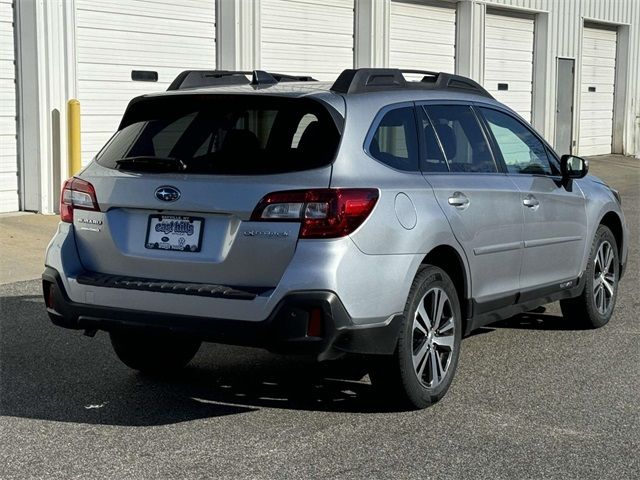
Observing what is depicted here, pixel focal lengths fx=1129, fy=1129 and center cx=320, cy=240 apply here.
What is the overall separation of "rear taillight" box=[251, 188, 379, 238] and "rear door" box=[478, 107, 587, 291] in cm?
184

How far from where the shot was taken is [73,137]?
1284 cm

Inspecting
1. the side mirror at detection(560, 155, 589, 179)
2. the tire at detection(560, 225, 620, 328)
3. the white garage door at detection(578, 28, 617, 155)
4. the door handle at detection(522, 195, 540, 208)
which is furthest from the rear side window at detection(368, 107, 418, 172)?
the white garage door at detection(578, 28, 617, 155)

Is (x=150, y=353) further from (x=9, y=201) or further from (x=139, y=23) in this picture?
(x=139, y=23)

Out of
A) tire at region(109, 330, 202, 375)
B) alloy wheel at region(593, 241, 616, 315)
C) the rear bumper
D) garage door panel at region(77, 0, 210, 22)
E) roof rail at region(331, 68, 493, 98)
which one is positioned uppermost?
garage door panel at region(77, 0, 210, 22)

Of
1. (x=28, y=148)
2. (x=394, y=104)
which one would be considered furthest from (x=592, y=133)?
(x=394, y=104)

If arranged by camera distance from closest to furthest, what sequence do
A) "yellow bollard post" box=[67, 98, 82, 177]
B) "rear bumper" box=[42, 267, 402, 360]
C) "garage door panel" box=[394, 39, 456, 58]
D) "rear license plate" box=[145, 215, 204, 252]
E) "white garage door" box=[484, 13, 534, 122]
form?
"rear bumper" box=[42, 267, 402, 360], "rear license plate" box=[145, 215, 204, 252], "yellow bollard post" box=[67, 98, 82, 177], "garage door panel" box=[394, 39, 456, 58], "white garage door" box=[484, 13, 534, 122]

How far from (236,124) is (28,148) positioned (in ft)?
25.7

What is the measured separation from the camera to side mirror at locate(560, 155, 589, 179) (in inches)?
290

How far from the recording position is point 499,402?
19.6 ft

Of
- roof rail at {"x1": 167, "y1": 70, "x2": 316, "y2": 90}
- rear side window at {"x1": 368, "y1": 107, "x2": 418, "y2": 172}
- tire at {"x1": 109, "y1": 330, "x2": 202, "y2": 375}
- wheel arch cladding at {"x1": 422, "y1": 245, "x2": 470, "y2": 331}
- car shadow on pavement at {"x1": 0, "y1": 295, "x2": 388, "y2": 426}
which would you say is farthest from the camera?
tire at {"x1": 109, "y1": 330, "x2": 202, "y2": 375}

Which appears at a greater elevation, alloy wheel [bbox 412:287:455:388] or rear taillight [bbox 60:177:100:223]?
rear taillight [bbox 60:177:100:223]

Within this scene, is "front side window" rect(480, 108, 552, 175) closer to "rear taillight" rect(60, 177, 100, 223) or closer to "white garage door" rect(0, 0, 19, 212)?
"rear taillight" rect(60, 177, 100, 223)

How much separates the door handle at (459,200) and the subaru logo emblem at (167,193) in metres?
1.50

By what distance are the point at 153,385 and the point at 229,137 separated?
5.23 feet
